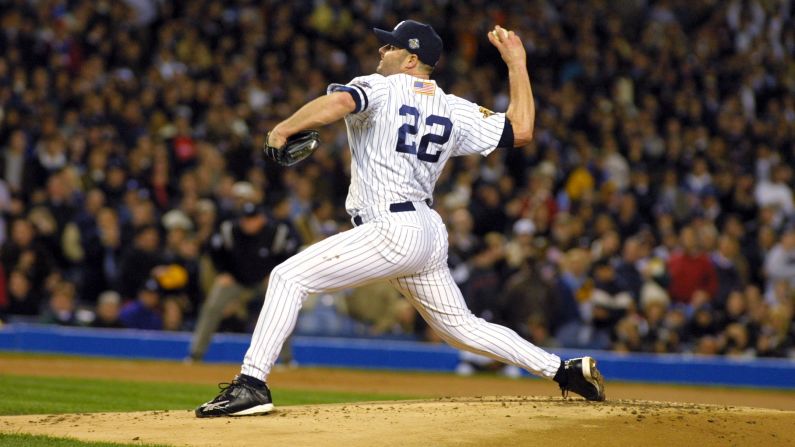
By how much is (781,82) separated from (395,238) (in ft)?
53.8

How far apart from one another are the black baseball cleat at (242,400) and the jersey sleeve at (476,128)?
1669 mm

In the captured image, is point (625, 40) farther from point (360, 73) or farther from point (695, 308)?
point (695, 308)

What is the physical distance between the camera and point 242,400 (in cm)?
645

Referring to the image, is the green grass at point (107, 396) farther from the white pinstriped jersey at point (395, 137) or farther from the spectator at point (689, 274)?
the spectator at point (689, 274)

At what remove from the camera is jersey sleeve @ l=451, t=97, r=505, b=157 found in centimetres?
692

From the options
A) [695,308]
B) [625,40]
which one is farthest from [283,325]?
[625,40]

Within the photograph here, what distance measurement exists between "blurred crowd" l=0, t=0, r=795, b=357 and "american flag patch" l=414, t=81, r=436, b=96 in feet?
21.2

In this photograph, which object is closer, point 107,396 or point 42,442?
point 42,442

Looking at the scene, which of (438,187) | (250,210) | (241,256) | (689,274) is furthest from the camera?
Answer: (438,187)

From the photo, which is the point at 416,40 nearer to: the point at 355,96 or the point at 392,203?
the point at 355,96

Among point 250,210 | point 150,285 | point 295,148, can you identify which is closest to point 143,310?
point 150,285

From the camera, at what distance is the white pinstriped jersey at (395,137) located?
6508 millimetres

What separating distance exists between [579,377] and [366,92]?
2026 mm

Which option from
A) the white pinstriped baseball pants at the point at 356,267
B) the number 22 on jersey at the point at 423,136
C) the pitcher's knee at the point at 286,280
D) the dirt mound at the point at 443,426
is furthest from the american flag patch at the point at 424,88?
the dirt mound at the point at 443,426
